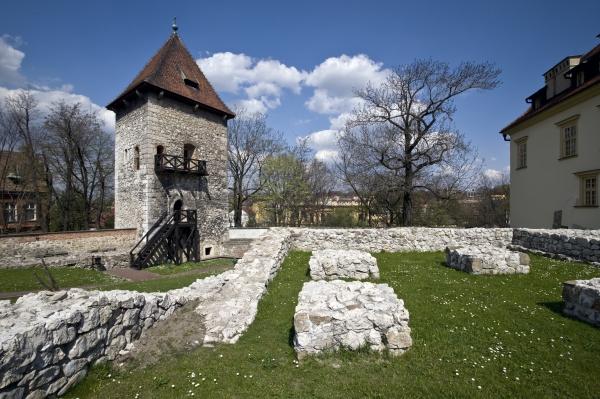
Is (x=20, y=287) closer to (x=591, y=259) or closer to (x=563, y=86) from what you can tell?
(x=591, y=259)

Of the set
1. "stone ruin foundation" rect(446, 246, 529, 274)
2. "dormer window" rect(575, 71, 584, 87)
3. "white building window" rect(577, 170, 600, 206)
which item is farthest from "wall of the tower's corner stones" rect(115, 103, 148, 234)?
"dormer window" rect(575, 71, 584, 87)

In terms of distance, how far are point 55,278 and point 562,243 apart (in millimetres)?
20089

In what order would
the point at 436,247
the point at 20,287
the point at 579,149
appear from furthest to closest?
the point at 579,149 < the point at 436,247 < the point at 20,287

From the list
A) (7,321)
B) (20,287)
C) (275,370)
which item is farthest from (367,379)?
(20,287)

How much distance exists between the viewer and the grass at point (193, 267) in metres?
16.4

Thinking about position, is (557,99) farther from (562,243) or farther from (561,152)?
(562,243)

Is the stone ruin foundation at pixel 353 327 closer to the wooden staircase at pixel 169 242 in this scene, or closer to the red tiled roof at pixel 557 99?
the wooden staircase at pixel 169 242

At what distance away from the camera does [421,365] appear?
405cm

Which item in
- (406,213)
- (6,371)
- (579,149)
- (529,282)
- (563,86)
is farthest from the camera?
(406,213)

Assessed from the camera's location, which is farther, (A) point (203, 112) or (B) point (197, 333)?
(A) point (203, 112)

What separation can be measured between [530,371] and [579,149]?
16.6 meters

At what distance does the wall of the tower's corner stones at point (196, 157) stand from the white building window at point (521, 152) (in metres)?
20.4

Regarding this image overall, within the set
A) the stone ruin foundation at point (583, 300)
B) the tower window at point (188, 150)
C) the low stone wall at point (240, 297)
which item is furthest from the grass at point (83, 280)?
the stone ruin foundation at point (583, 300)

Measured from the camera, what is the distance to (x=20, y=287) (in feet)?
36.9
